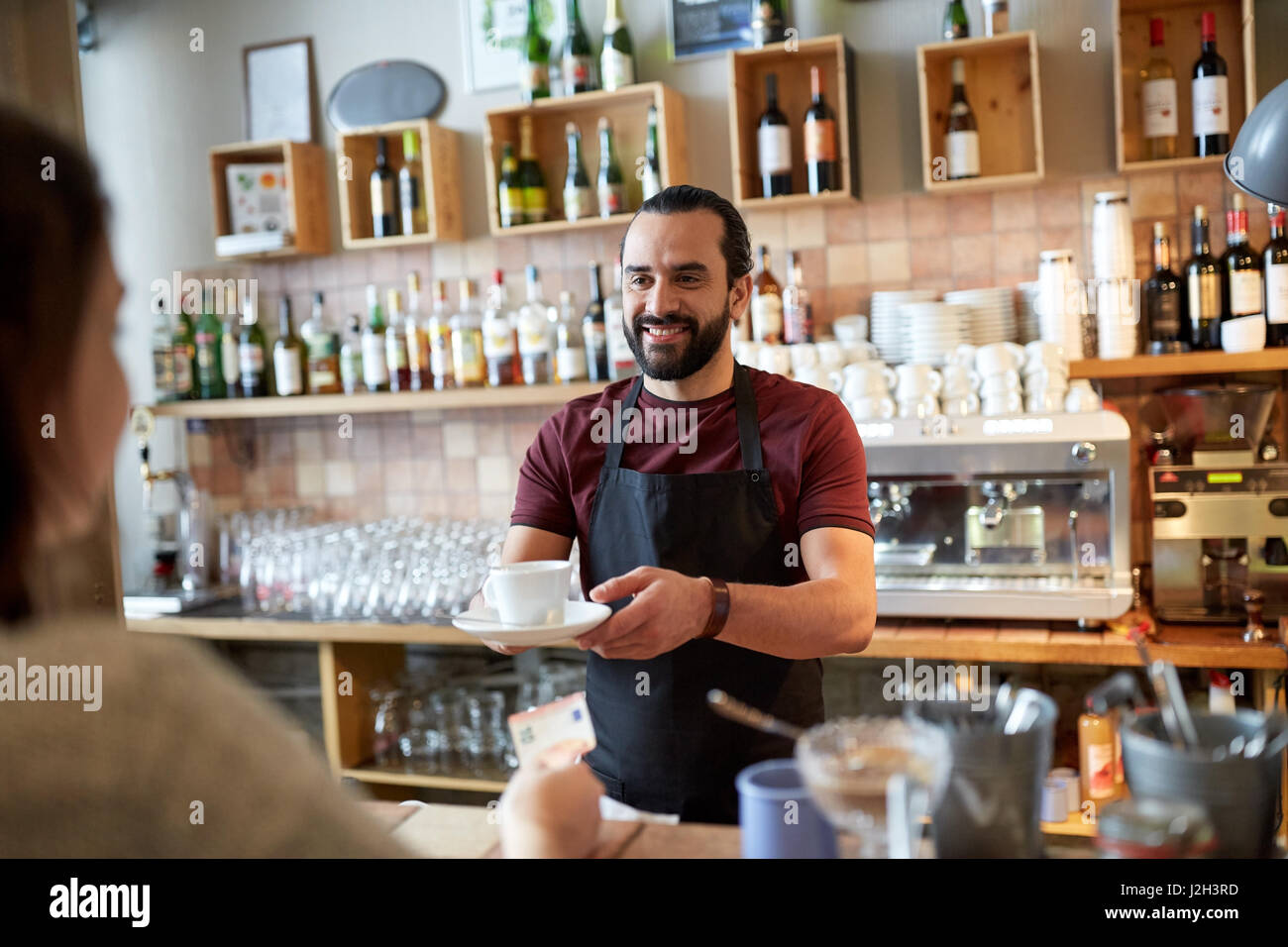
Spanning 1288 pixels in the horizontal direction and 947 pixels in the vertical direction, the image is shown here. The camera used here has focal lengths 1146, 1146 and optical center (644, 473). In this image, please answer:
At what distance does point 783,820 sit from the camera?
0.89 meters

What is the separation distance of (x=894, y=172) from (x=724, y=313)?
143 cm

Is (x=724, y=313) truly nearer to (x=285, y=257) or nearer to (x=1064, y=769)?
(x=1064, y=769)

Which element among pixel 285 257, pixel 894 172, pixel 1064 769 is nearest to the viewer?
→ pixel 1064 769

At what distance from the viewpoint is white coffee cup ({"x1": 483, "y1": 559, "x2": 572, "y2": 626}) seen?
1251 millimetres

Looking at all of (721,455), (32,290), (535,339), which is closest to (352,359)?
(535,339)

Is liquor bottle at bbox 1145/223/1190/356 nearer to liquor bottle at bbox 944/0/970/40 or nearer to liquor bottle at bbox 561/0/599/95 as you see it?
liquor bottle at bbox 944/0/970/40

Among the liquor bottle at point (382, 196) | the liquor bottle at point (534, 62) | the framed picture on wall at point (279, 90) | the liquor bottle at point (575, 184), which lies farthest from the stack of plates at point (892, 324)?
the framed picture on wall at point (279, 90)

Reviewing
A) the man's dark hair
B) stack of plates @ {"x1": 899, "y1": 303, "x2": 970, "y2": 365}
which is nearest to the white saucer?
the man's dark hair

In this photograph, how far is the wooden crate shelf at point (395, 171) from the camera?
339cm

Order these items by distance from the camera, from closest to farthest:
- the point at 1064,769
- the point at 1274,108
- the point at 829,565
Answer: the point at 1274,108 → the point at 829,565 → the point at 1064,769

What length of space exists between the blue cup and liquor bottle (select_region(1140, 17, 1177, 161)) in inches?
95.4

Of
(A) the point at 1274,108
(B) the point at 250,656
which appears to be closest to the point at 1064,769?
(A) the point at 1274,108

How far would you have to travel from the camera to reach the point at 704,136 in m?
3.29

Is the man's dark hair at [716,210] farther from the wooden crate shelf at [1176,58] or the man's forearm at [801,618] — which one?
the wooden crate shelf at [1176,58]
